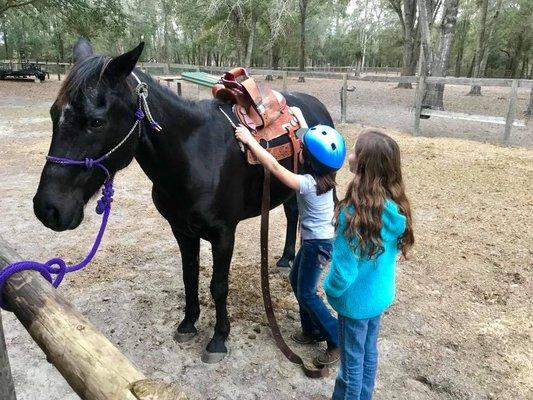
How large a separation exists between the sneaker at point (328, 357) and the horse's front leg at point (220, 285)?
64 cm

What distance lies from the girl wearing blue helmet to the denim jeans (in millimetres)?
494

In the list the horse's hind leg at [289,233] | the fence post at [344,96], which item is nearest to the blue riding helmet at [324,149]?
the horse's hind leg at [289,233]

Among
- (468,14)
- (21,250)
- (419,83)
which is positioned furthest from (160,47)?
(21,250)

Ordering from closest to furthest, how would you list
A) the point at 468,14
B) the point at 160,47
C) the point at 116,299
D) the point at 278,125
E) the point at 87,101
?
the point at 87,101, the point at 278,125, the point at 116,299, the point at 468,14, the point at 160,47

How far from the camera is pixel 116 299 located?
3582 millimetres

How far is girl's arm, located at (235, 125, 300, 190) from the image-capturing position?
2439 mm

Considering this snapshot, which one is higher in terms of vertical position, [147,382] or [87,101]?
[87,101]

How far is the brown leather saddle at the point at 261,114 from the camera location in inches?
114

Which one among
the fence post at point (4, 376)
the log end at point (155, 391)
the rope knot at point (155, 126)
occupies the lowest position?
the fence post at point (4, 376)

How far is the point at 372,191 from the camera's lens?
198cm

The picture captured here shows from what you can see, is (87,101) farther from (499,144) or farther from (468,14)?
(468,14)

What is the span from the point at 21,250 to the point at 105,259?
96 centimetres

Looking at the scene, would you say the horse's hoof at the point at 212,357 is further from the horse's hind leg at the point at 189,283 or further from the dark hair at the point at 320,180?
the dark hair at the point at 320,180

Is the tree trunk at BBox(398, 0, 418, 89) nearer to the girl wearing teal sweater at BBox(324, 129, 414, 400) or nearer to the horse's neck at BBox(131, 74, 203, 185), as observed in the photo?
the horse's neck at BBox(131, 74, 203, 185)
